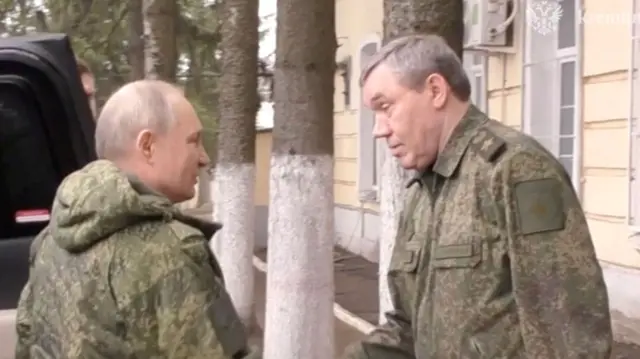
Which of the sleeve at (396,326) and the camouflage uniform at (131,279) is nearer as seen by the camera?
the camouflage uniform at (131,279)

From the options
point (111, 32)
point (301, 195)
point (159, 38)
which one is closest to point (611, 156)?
point (301, 195)

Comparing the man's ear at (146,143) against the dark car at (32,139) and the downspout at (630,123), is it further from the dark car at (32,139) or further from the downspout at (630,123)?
the downspout at (630,123)

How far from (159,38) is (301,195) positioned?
3.59m

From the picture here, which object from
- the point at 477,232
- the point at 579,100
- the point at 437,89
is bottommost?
the point at 477,232

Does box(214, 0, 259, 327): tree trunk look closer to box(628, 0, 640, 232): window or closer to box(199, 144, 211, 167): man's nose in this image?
box(628, 0, 640, 232): window

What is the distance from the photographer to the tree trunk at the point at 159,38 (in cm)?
895

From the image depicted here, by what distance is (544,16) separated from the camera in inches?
344

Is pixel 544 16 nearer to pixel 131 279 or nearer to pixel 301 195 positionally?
pixel 301 195

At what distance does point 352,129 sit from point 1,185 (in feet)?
36.8

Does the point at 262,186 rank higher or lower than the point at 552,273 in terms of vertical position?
lower

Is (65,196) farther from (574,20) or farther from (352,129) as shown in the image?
(352,129)

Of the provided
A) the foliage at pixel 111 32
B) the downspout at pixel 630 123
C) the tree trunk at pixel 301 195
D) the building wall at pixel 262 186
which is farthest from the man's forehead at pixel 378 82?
the building wall at pixel 262 186

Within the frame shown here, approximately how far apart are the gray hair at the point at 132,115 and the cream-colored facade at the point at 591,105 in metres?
5.16

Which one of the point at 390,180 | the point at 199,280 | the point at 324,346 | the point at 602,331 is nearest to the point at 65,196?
the point at 199,280
